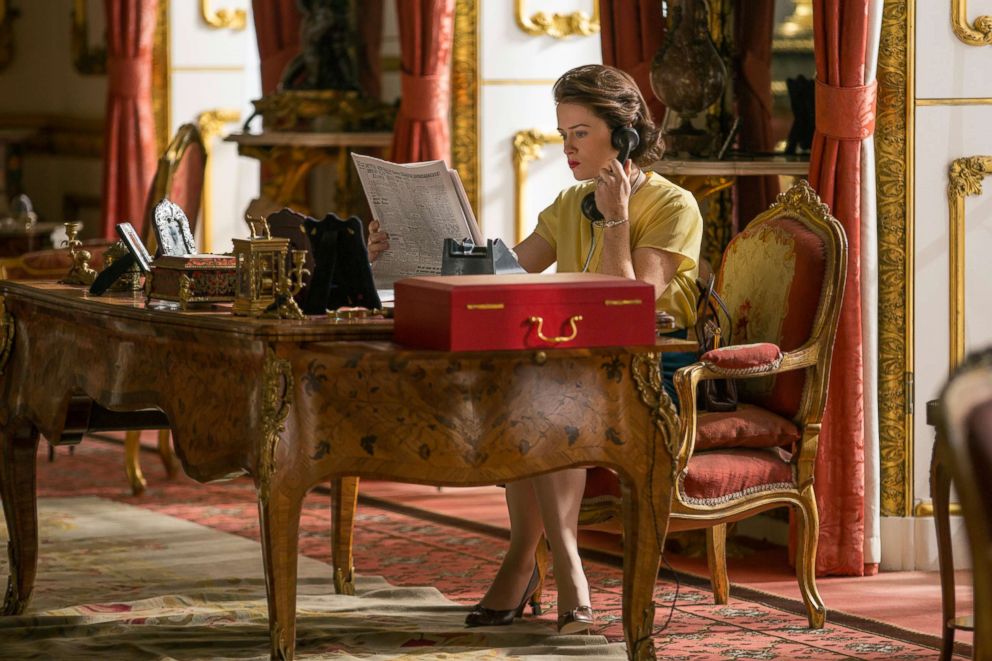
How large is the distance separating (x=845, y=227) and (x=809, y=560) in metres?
0.99

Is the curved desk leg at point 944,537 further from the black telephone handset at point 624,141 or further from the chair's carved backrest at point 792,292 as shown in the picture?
the black telephone handset at point 624,141

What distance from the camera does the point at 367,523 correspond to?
5492 millimetres

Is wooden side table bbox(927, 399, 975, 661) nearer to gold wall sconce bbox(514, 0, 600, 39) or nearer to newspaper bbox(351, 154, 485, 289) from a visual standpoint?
newspaper bbox(351, 154, 485, 289)

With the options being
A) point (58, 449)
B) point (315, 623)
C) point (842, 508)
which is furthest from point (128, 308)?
point (58, 449)

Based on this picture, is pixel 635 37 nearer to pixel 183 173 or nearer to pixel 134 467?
pixel 183 173

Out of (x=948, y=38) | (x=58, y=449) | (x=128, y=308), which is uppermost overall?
(x=948, y=38)

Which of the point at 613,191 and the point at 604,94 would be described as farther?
the point at 604,94

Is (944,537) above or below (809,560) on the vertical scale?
above

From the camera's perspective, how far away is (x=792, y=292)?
4.00 meters

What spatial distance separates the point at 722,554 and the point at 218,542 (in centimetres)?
167

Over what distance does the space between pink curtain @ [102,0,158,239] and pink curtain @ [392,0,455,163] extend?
2452mm

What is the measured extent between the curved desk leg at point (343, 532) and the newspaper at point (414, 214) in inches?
35.5

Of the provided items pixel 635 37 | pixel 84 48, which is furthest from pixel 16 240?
pixel 635 37

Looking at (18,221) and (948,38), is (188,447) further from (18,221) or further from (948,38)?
(18,221)
